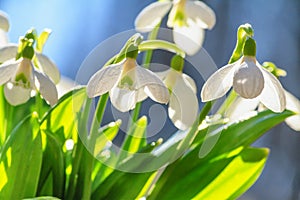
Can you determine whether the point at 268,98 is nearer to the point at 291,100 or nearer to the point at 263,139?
the point at 291,100

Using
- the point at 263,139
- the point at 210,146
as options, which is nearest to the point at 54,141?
the point at 210,146

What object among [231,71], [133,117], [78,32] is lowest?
[78,32]

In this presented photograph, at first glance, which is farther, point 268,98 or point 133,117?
→ point 133,117

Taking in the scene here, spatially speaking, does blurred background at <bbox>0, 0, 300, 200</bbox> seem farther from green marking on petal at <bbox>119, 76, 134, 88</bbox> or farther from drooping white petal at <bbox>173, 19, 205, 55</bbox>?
green marking on petal at <bbox>119, 76, 134, 88</bbox>

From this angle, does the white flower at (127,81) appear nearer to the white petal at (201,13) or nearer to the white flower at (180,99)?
the white flower at (180,99)

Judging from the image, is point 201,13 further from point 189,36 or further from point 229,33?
point 229,33

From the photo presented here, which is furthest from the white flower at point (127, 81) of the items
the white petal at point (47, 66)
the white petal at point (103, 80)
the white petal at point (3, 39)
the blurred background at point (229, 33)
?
the blurred background at point (229, 33)

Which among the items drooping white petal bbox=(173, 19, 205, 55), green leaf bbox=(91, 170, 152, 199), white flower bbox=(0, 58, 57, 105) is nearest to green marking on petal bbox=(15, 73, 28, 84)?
white flower bbox=(0, 58, 57, 105)
